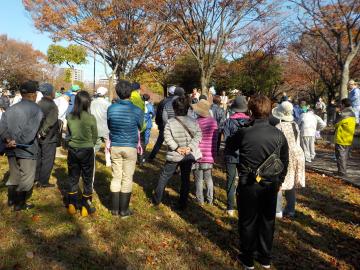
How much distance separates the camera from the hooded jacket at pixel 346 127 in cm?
759

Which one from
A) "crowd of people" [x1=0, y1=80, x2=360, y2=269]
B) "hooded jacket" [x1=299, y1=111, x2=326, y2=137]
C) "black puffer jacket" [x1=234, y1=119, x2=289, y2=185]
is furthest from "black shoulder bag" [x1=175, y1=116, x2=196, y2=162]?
"hooded jacket" [x1=299, y1=111, x2=326, y2=137]

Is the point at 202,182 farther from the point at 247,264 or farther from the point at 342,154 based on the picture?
the point at 342,154

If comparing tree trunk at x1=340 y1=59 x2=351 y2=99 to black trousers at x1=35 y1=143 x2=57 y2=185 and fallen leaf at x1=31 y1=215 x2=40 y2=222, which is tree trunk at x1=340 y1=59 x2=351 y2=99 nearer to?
black trousers at x1=35 y1=143 x2=57 y2=185

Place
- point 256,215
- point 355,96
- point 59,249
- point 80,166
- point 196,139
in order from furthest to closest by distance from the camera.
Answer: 1. point 355,96
2. point 196,139
3. point 80,166
4. point 59,249
5. point 256,215

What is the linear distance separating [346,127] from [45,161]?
21.0 feet

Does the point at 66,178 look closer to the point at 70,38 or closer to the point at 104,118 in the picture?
the point at 104,118

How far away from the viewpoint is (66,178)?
269 inches

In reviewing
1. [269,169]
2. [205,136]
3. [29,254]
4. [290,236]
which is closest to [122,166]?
[205,136]

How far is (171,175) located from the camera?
17.0 ft

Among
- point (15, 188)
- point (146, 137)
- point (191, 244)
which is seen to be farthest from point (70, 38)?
point (191, 244)

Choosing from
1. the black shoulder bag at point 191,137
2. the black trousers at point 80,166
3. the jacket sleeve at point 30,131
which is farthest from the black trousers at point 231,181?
the jacket sleeve at point 30,131

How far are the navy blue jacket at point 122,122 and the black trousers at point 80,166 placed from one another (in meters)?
0.47

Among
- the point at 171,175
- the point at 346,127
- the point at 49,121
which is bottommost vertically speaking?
the point at 171,175

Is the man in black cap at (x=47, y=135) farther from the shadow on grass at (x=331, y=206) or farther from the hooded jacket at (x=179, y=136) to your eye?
the shadow on grass at (x=331, y=206)
